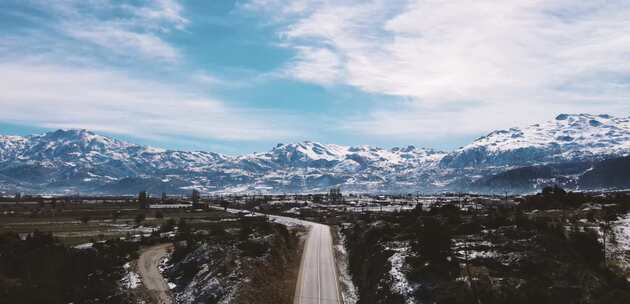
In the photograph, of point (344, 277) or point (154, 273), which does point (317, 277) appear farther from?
point (154, 273)

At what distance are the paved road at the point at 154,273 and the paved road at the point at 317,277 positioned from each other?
1826cm

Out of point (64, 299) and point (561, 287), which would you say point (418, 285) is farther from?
point (64, 299)

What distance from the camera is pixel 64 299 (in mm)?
63094

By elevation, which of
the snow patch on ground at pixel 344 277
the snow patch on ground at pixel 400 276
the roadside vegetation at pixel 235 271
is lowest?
the snow patch on ground at pixel 344 277

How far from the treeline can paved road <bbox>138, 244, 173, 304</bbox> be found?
3.06m

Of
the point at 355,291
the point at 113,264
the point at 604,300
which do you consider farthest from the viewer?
the point at 113,264

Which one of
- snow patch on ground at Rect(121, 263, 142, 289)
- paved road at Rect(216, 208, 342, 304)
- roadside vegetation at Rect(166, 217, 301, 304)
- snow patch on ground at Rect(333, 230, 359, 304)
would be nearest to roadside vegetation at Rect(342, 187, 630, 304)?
snow patch on ground at Rect(333, 230, 359, 304)

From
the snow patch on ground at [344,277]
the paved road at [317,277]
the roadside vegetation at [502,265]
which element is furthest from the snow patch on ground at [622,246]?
the paved road at [317,277]

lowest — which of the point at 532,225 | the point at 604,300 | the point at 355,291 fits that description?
the point at 355,291

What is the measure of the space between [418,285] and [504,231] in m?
24.1

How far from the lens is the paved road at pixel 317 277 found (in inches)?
2544

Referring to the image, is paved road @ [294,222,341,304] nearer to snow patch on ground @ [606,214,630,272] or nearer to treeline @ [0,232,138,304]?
treeline @ [0,232,138,304]

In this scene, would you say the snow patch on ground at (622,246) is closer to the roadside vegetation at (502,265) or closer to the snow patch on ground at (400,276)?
the roadside vegetation at (502,265)

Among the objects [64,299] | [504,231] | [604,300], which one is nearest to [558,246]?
[504,231]
